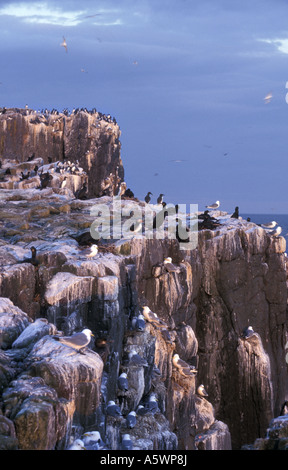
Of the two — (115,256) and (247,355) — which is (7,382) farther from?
(247,355)

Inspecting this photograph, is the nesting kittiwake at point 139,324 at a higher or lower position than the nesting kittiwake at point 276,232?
lower

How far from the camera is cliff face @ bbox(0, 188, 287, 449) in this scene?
10883 mm

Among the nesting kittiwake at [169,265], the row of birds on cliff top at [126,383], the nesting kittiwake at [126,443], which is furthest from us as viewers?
the nesting kittiwake at [169,265]

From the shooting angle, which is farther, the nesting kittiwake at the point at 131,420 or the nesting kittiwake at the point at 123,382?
the nesting kittiwake at the point at 123,382

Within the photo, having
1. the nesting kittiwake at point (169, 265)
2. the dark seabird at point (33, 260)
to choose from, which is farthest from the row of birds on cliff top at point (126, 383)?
the dark seabird at point (33, 260)

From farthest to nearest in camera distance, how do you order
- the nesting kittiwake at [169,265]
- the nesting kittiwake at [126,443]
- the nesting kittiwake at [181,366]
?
the nesting kittiwake at [169,265] → the nesting kittiwake at [181,366] → the nesting kittiwake at [126,443]

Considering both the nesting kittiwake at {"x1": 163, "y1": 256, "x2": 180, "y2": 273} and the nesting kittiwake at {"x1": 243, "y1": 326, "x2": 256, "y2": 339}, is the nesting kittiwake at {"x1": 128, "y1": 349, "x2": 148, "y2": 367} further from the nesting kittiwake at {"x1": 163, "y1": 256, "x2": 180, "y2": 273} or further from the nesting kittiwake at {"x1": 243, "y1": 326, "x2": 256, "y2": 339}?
the nesting kittiwake at {"x1": 243, "y1": 326, "x2": 256, "y2": 339}

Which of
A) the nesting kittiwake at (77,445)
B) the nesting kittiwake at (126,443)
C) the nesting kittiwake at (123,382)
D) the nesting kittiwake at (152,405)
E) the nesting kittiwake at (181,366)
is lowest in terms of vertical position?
the nesting kittiwake at (181,366)

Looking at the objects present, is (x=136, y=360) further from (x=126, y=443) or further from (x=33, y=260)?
(x=33, y=260)

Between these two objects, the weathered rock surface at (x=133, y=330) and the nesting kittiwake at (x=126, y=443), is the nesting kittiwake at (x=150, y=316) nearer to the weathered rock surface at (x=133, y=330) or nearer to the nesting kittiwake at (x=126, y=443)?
the weathered rock surface at (x=133, y=330)

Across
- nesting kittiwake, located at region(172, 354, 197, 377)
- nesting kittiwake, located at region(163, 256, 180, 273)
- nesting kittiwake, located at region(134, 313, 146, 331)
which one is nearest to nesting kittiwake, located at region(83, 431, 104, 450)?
nesting kittiwake, located at region(134, 313, 146, 331)

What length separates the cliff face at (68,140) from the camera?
4231 cm
